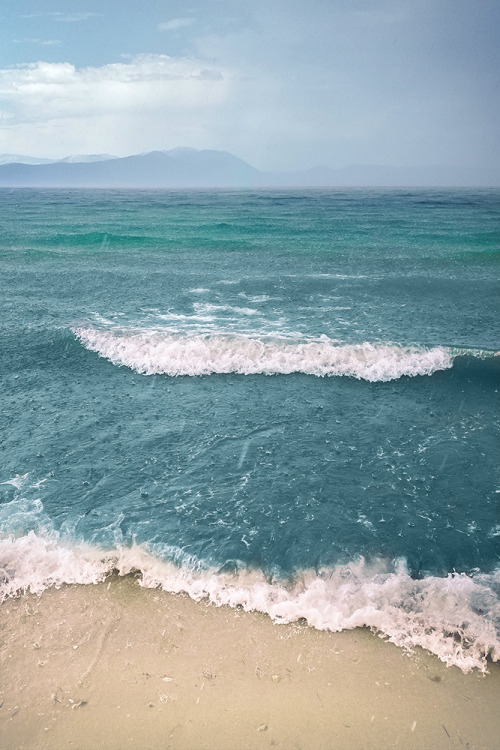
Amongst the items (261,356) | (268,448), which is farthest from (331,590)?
(261,356)

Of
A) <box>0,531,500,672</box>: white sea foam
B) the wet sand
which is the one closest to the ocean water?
<box>0,531,500,672</box>: white sea foam

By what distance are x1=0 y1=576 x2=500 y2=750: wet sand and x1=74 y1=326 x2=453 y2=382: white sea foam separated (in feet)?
25.3

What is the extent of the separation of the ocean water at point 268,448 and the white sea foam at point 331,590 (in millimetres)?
24

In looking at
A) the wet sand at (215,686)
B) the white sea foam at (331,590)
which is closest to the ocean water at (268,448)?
the white sea foam at (331,590)

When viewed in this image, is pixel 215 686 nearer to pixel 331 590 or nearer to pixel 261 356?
pixel 331 590

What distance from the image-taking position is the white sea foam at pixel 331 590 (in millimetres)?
5555

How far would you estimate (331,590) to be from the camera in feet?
20.1

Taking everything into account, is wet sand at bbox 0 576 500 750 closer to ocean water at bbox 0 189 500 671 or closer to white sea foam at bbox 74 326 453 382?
ocean water at bbox 0 189 500 671

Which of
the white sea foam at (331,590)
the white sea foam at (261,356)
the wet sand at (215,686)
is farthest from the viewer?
the white sea foam at (261,356)

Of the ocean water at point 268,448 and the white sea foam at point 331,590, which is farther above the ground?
the ocean water at point 268,448

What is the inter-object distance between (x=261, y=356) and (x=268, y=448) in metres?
4.55

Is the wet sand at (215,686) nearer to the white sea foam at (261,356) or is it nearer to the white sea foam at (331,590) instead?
the white sea foam at (331,590)

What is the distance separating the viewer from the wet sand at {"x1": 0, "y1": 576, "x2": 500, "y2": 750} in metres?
4.57

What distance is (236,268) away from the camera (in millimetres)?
25156
